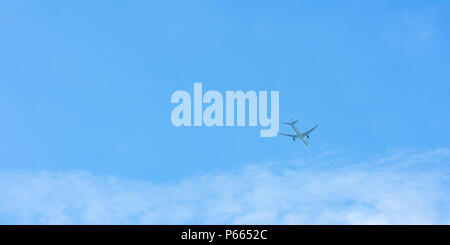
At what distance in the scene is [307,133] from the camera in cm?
10475
